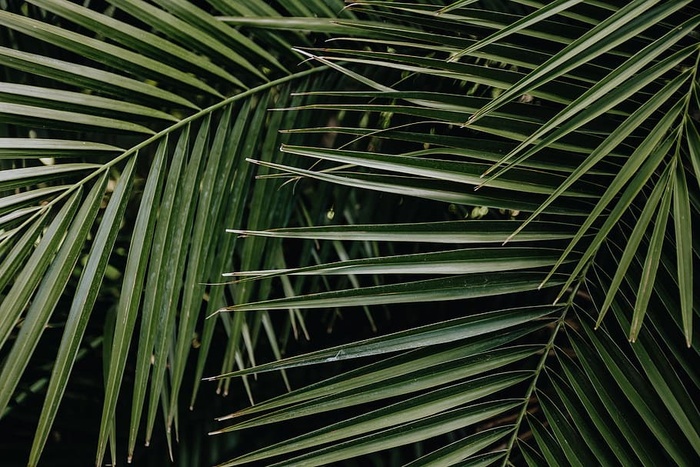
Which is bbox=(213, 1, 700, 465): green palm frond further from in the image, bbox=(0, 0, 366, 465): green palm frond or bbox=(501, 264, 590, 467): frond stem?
bbox=(0, 0, 366, 465): green palm frond

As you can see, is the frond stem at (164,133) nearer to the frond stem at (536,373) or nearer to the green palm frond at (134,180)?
the green palm frond at (134,180)

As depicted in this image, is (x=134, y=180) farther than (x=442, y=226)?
Yes

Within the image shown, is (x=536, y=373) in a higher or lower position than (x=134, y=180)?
lower

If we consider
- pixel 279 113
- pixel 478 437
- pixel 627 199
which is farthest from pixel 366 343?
pixel 279 113

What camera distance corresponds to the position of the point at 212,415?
1146mm

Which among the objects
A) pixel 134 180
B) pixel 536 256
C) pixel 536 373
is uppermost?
pixel 134 180

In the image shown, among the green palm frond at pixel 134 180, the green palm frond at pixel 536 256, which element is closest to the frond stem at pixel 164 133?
the green palm frond at pixel 134 180

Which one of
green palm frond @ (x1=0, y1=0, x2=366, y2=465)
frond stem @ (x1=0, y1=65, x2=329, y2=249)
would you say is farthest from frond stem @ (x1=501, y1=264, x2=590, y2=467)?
frond stem @ (x1=0, y1=65, x2=329, y2=249)

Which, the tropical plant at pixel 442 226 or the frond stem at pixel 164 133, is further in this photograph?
the frond stem at pixel 164 133

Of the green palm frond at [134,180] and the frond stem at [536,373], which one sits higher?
the green palm frond at [134,180]

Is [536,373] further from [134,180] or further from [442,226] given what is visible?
[134,180]

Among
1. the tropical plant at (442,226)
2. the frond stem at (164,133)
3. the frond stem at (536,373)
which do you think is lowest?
the frond stem at (536,373)

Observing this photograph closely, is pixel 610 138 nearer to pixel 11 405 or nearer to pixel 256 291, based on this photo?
pixel 256 291

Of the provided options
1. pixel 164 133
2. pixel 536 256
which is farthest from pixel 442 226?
pixel 164 133
